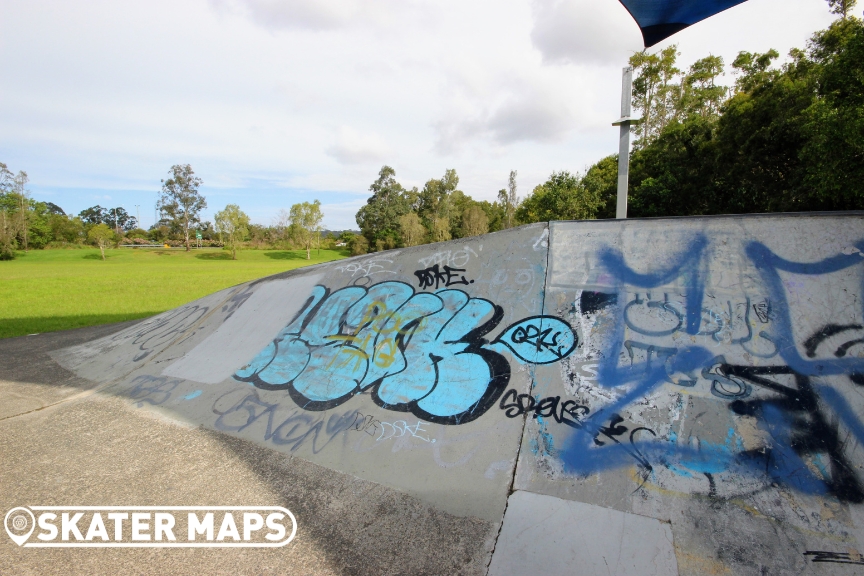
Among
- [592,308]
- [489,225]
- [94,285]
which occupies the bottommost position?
[94,285]

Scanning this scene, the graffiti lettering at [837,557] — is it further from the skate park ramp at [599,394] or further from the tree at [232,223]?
the tree at [232,223]

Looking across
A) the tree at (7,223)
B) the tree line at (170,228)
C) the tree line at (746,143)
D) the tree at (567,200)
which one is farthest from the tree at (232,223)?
the tree at (567,200)

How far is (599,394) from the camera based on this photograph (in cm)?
391

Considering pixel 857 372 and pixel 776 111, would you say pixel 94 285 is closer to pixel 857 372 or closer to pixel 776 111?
pixel 857 372

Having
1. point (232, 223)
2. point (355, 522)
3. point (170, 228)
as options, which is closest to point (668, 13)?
point (355, 522)

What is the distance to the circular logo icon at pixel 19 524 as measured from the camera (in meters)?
3.21

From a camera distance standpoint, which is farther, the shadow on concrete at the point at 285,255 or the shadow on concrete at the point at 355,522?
the shadow on concrete at the point at 285,255

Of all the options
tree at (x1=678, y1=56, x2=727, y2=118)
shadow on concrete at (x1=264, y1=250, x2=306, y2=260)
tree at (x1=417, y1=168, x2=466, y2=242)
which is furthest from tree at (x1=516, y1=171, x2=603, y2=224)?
shadow on concrete at (x1=264, y1=250, x2=306, y2=260)

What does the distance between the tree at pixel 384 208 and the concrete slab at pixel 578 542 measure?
196 feet

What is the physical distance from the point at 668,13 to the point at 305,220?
211 ft

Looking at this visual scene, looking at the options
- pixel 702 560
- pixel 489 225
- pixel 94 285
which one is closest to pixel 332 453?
pixel 702 560

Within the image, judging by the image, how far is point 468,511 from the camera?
331cm

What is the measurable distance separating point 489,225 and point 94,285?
53.2 m

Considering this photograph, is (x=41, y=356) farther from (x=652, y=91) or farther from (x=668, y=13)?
(x=652, y=91)
